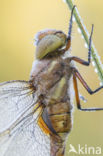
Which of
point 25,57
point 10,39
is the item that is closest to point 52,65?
point 25,57

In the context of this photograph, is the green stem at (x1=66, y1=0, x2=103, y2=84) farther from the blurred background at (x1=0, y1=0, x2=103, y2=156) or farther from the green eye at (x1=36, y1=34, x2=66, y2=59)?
the blurred background at (x1=0, y1=0, x2=103, y2=156)

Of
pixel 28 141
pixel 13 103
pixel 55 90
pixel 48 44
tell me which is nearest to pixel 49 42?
pixel 48 44

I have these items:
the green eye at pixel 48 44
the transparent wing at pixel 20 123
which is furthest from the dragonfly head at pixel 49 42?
the transparent wing at pixel 20 123

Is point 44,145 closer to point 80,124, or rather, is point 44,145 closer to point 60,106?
point 60,106

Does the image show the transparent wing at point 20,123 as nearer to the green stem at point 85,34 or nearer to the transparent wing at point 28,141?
the transparent wing at point 28,141

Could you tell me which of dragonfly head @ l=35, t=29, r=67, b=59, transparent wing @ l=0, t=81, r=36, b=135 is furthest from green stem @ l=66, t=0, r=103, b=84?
transparent wing @ l=0, t=81, r=36, b=135
